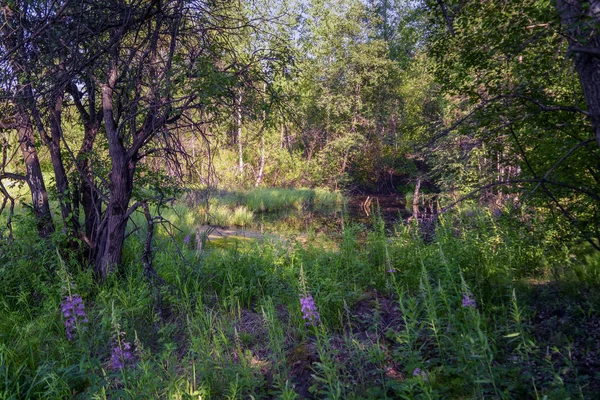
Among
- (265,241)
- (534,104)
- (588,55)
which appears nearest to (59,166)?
(265,241)

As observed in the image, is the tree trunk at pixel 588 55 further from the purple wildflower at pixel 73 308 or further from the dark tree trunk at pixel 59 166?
the dark tree trunk at pixel 59 166

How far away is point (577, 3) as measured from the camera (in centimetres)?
258

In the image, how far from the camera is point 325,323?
3525 mm

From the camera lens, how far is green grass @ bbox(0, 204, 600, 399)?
2463 mm

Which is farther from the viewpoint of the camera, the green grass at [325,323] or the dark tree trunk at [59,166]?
the dark tree trunk at [59,166]

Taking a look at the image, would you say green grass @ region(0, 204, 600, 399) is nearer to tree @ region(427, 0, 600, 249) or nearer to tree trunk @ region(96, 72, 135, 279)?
tree trunk @ region(96, 72, 135, 279)

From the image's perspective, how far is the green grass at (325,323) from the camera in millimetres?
2463

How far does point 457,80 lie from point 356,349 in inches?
102

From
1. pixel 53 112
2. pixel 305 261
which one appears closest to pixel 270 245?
pixel 305 261

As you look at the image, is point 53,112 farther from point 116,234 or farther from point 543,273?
point 543,273

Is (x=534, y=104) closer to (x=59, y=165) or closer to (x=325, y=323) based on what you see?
(x=325, y=323)

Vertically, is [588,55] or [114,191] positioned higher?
[588,55]

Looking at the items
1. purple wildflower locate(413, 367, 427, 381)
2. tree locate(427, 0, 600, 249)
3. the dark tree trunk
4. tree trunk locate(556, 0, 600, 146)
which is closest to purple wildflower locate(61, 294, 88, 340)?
the dark tree trunk

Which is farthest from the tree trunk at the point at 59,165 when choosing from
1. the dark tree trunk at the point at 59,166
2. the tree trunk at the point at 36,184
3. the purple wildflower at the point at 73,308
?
the purple wildflower at the point at 73,308
